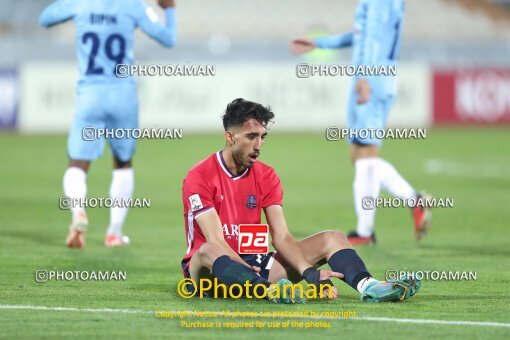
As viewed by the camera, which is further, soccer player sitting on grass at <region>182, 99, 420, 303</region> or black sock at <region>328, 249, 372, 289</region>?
black sock at <region>328, 249, 372, 289</region>

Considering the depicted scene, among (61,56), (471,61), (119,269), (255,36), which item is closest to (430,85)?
(471,61)

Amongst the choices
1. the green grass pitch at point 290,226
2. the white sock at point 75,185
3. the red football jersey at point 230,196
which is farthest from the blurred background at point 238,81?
the red football jersey at point 230,196

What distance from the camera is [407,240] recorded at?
36.6 feet

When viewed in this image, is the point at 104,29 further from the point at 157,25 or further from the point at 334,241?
the point at 334,241

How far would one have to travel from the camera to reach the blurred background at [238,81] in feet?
90.5

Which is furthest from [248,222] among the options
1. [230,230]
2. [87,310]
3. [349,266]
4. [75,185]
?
[75,185]

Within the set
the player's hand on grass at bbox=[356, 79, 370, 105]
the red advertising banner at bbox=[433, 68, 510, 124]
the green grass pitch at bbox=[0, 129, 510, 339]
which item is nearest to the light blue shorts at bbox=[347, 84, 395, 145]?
the player's hand on grass at bbox=[356, 79, 370, 105]

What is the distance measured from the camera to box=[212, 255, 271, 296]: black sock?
6820 mm

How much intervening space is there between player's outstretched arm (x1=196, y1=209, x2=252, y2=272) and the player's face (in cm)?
41

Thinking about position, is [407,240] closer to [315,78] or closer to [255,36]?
[315,78]

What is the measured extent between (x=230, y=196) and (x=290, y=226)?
192 inches

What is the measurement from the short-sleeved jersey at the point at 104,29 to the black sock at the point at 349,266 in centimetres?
394

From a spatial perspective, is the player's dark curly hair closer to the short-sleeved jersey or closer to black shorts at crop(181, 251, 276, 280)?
black shorts at crop(181, 251, 276, 280)

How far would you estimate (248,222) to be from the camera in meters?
7.29
